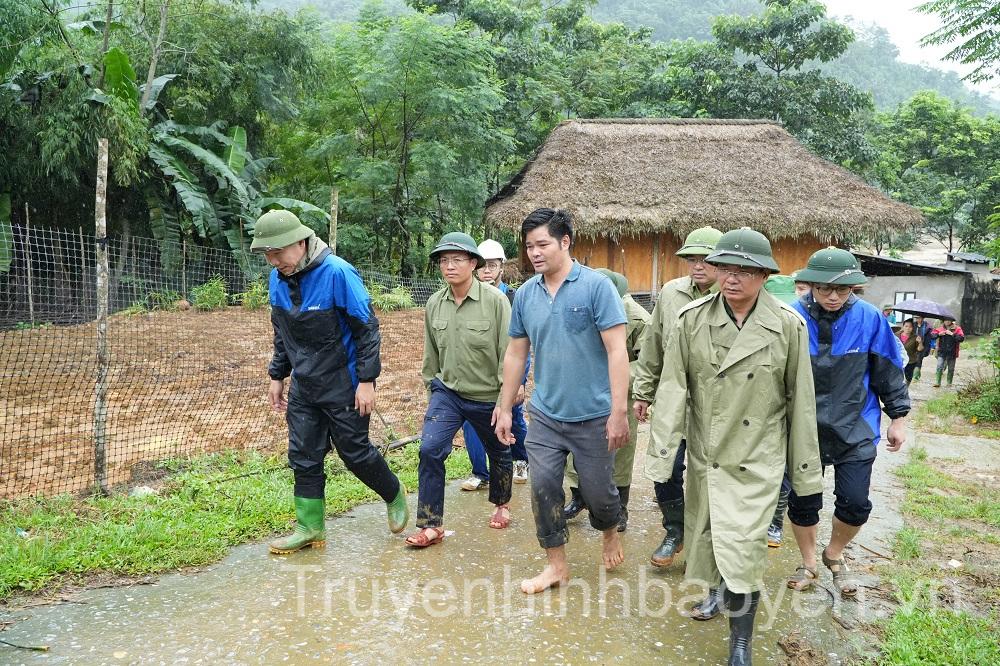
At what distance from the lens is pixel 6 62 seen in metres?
13.4

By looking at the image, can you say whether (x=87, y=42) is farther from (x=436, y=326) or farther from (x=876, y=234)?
(x=876, y=234)

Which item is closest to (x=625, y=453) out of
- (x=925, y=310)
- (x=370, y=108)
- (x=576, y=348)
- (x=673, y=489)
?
(x=673, y=489)

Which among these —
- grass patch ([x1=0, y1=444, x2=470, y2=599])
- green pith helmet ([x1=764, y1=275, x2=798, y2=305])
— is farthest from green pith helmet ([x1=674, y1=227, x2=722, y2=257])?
grass patch ([x1=0, y1=444, x2=470, y2=599])

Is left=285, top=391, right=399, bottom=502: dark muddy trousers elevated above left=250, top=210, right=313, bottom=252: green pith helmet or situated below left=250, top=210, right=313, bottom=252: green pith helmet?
below

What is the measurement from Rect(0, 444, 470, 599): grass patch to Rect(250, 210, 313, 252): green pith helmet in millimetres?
1702

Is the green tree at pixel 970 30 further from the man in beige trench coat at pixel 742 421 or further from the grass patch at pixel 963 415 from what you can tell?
the man in beige trench coat at pixel 742 421

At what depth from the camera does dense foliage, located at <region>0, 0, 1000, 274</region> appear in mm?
14508

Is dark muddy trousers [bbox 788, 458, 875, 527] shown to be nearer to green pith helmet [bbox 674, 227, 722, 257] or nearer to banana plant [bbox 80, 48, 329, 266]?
green pith helmet [bbox 674, 227, 722, 257]

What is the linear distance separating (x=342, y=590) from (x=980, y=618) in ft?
9.91

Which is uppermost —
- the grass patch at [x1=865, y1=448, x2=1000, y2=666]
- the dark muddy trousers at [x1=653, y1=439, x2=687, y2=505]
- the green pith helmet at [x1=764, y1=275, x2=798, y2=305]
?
the green pith helmet at [x1=764, y1=275, x2=798, y2=305]

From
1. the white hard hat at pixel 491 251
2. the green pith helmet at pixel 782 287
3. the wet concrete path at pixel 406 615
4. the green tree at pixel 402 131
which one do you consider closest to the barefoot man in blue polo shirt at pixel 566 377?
the wet concrete path at pixel 406 615

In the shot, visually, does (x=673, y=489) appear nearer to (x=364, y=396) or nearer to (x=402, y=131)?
(x=364, y=396)

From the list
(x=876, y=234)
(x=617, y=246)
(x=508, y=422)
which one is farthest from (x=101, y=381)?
(x=876, y=234)

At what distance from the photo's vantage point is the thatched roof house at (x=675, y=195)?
16344 mm
